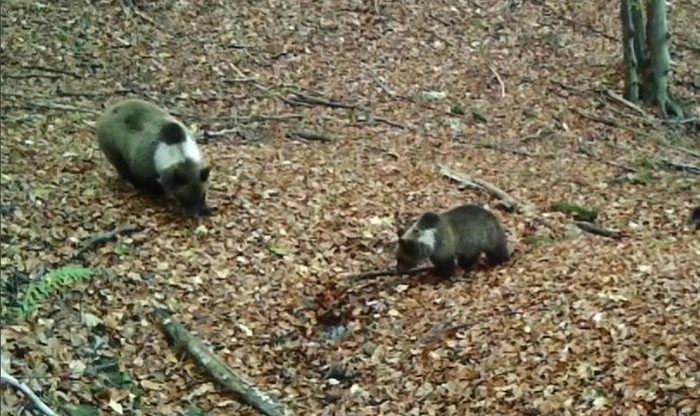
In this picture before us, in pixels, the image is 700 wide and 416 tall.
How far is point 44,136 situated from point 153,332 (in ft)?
15.3

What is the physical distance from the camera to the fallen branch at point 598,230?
1101 centimetres

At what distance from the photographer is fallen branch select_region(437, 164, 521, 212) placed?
38.3 ft

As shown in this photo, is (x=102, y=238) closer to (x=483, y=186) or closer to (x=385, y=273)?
(x=385, y=273)

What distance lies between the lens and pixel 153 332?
7805 mm

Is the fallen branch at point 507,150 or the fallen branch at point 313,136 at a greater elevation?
the fallen branch at point 507,150

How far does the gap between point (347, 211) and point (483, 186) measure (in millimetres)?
2233

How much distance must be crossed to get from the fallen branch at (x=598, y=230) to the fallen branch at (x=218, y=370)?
17.4 ft

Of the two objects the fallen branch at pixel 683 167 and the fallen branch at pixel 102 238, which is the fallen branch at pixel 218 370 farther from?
the fallen branch at pixel 683 167

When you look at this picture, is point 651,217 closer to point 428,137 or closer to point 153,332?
point 428,137

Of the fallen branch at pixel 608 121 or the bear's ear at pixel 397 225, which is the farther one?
the fallen branch at pixel 608 121

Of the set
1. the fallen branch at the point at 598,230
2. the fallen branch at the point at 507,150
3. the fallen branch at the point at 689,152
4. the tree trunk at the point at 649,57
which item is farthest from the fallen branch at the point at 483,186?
the tree trunk at the point at 649,57

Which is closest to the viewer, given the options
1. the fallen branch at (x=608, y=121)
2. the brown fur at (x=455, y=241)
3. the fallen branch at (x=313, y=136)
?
the brown fur at (x=455, y=241)

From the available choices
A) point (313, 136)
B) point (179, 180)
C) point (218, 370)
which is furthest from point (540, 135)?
point (218, 370)

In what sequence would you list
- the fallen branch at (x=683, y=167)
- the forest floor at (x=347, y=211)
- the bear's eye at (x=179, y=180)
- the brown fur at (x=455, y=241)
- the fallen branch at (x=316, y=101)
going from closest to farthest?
1. the forest floor at (x=347, y=211)
2. the brown fur at (x=455, y=241)
3. the bear's eye at (x=179, y=180)
4. the fallen branch at (x=683, y=167)
5. the fallen branch at (x=316, y=101)
